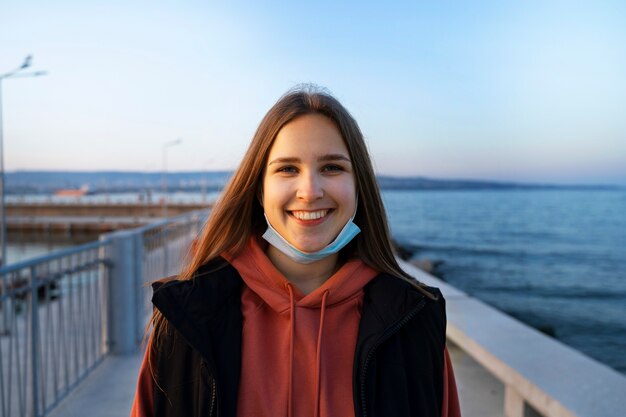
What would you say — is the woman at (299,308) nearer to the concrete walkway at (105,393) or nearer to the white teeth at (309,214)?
the white teeth at (309,214)

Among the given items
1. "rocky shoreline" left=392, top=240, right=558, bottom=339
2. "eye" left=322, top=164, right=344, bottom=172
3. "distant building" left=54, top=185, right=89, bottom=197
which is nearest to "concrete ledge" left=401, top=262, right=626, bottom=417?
"rocky shoreline" left=392, top=240, right=558, bottom=339

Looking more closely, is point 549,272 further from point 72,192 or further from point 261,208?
point 72,192

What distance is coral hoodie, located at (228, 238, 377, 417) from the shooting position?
1.37 metres

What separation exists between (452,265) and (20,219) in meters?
54.5

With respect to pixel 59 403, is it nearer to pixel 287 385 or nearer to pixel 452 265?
pixel 287 385

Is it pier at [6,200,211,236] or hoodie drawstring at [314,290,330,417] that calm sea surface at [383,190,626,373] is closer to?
hoodie drawstring at [314,290,330,417]

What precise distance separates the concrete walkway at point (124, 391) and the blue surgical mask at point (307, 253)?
293 centimetres

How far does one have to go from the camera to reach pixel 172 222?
26.9 ft

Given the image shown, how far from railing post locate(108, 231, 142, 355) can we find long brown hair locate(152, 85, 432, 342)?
142 inches

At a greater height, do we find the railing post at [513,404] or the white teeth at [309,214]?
the white teeth at [309,214]

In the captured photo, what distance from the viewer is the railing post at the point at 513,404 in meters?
3.25

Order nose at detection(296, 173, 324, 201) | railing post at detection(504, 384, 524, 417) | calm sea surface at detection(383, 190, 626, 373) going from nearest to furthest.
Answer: nose at detection(296, 173, 324, 201), railing post at detection(504, 384, 524, 417), calm sea surface at detection(383, 190, 626, 373)

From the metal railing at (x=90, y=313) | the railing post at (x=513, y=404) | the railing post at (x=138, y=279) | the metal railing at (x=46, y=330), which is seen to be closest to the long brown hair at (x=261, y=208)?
the metal railing at (x=46, y=330)

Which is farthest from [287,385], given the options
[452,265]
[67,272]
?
[452,265]
